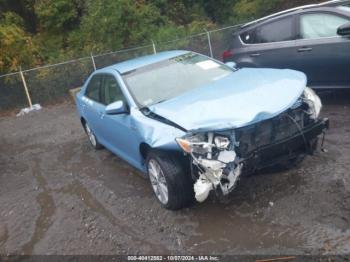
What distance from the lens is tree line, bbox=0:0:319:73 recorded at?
1466cm

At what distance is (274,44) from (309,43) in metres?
0.75

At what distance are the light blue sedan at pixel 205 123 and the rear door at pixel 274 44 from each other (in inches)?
73.9

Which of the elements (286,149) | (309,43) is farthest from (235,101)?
(309,43)

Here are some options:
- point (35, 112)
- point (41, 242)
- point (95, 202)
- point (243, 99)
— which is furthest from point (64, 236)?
point (35, 112)

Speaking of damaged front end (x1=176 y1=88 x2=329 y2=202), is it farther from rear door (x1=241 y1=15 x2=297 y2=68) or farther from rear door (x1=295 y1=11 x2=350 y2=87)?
rear door (x1=241 y1=15 x2=297 y2=68)

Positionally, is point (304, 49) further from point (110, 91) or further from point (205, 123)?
point (205, 123)

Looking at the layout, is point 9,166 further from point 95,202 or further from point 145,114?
point 145,114

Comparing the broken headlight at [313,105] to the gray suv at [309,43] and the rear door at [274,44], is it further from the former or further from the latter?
the rear door at [274,44]

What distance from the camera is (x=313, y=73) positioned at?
7.23 meters

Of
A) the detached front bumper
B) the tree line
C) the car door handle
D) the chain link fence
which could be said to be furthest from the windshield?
the tree line

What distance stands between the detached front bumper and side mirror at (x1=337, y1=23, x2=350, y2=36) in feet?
7.38

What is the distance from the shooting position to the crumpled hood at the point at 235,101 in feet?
14.4

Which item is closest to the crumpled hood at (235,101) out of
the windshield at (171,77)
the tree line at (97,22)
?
the windshield at (171,77)

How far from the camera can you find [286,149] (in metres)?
4.62
